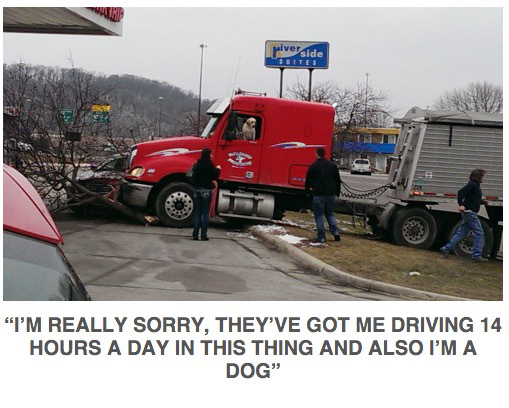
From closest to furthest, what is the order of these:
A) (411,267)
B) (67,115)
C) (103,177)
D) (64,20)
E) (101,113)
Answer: (411,267)
(67,115)
(64,20)
(101,113)
(103,177)

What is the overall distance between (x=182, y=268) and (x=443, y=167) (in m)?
6.47

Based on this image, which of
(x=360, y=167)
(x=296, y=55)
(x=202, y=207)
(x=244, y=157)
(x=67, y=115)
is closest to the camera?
(x=202, y=207)

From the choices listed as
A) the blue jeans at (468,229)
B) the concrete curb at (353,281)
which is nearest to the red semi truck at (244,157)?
the concrete curb at (353,281)

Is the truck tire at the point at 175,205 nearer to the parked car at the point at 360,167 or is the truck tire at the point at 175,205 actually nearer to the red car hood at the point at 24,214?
the red car hood at the point at 24,214

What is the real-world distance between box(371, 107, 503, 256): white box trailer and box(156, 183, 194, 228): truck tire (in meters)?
4.10

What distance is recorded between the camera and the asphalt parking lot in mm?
7883

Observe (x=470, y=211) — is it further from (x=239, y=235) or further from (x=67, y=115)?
(x=67, y=115)

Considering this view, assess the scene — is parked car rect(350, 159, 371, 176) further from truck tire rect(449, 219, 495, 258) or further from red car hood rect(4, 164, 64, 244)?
red car hood rect(4, 164, 64, 244)

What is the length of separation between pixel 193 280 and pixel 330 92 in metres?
19.7

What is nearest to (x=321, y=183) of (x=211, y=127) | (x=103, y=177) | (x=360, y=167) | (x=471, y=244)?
(x=211, y=127)

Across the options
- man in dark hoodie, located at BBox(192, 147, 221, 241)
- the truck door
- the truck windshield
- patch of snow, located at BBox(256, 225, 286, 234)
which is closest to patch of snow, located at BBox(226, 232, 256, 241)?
patch of snow, located at BBox(256, 225, 286, 234)

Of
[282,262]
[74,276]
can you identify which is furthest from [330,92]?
[74,276]

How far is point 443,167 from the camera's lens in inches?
519

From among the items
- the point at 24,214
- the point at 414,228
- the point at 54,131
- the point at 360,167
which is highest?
the point at 54,131
